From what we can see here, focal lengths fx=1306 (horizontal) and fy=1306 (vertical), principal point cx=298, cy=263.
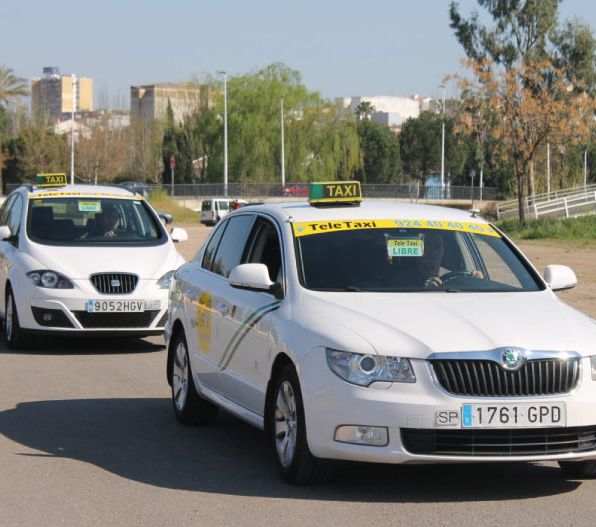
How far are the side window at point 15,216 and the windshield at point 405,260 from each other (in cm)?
744

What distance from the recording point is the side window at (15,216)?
14734mm

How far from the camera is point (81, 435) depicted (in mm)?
8727

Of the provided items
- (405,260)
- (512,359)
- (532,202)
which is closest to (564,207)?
(532,202)

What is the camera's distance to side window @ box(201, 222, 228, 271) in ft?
30.1

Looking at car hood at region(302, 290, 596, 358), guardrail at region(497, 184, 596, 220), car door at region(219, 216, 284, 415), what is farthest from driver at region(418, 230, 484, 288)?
guardrail at region(497, 184, 596, 220)

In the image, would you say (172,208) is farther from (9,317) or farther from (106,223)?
(9,317)

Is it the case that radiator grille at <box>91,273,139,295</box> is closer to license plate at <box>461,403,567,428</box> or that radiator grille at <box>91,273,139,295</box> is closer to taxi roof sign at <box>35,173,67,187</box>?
taxi roof sign at <box>35,173,67,187</box>

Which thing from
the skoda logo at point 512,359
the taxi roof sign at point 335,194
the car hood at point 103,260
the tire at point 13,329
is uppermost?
the taxi roof sign at point 335,194

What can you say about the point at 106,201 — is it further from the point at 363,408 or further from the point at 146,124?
the point at 146,124

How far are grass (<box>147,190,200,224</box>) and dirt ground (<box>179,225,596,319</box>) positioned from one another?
24224mm

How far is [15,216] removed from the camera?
15062 millimetres

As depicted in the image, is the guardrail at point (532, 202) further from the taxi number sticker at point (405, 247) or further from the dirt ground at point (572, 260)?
the taxi number sticker at point (405, 247)

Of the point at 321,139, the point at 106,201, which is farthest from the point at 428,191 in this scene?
the point at 106,201

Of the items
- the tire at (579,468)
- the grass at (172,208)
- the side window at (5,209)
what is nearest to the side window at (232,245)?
the tire at (579,468)
